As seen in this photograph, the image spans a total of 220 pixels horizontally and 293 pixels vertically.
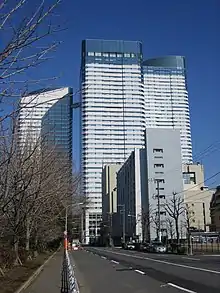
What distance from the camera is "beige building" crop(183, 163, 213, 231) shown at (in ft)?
429

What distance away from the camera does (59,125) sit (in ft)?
65.6

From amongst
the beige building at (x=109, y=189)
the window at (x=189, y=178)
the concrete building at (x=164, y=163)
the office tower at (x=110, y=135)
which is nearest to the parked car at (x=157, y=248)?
the office tower at (x=110, y=135)

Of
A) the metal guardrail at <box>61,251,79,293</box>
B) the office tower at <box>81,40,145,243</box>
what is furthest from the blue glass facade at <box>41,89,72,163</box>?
the office tower at <box>81,40,145,243</box>

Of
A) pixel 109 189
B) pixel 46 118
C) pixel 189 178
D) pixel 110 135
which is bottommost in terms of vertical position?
pixel 46 118

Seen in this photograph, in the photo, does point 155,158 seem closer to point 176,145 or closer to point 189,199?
point 176,145

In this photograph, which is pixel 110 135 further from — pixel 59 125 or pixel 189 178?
pixel 59 125

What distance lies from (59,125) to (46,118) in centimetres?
448

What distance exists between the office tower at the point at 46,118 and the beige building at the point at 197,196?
103 m

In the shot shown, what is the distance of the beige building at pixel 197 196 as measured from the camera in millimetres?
130725

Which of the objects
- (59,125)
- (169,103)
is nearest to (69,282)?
(59,125)

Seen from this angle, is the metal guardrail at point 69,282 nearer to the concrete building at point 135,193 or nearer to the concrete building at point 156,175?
the concrete building at point 156,175

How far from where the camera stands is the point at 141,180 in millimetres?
114750

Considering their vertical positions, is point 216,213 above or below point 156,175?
below

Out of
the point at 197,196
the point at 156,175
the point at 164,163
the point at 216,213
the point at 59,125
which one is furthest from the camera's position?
the point at 197,196
